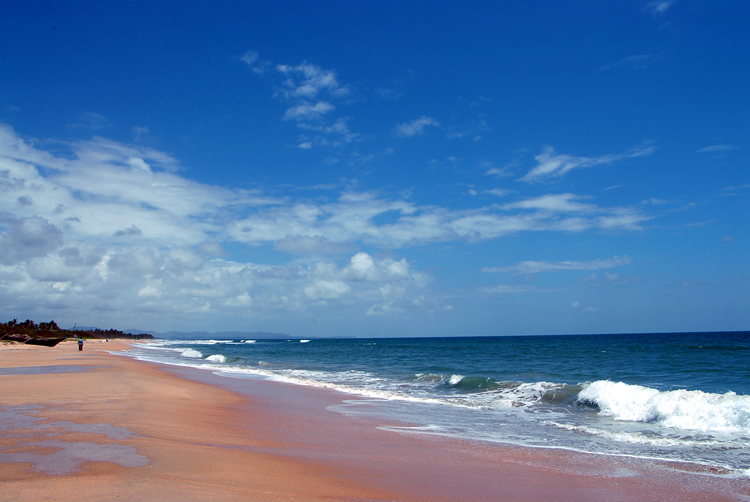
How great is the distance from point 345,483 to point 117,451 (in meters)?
3.27

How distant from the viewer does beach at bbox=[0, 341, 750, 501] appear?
525 cm

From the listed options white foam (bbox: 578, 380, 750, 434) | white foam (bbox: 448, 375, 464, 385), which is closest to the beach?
white foam (bbox: 578, 380, 750, 434)

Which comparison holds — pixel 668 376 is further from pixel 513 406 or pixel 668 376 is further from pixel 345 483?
pixel 345 483

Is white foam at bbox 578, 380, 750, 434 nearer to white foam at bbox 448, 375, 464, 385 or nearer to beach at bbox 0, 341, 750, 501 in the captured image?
beach at bbox 0, 341, 750, 501

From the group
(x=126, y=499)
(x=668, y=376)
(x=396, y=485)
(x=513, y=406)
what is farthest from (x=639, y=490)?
(x=668, y=376)

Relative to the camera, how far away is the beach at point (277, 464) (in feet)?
17.2

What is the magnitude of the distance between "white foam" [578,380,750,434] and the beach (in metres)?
4.62

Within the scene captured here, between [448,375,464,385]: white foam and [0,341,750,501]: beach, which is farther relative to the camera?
[448,375,464,385]: white foam

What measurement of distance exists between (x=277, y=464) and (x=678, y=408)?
11.2 meters

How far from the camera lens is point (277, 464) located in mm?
6766

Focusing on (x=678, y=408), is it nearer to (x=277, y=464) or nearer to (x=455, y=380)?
(x=455, y=380)

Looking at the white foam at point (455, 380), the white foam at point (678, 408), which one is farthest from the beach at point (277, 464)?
the white foam at point (455, 380)

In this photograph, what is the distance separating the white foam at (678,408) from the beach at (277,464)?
4.62m

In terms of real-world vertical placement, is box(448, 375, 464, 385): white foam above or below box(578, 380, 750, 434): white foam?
below
